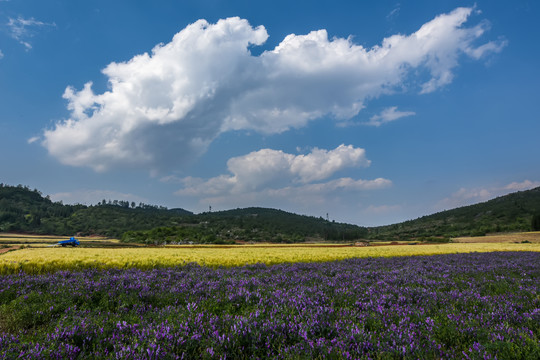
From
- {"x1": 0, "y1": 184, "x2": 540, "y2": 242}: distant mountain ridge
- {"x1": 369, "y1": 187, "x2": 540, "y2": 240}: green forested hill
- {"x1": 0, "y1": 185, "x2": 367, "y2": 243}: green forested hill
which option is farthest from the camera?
{"x1": 0, "y1": 185, "x2": 367, "y2": 243}: green forested hill

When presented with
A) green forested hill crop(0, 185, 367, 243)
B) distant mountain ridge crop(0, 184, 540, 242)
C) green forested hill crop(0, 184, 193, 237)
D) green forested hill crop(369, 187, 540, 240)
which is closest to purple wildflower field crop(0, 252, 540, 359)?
distant mountain ridge crop(0, 184, 540, 242)

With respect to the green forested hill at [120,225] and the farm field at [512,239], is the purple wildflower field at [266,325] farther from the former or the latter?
the green forested hill at [120,225]

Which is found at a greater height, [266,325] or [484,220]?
[266,325]

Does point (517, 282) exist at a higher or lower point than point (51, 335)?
lower

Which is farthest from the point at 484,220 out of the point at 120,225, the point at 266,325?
the point at 120,225

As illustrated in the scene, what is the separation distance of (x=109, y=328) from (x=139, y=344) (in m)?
1.12

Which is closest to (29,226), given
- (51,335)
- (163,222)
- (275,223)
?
(163,222)

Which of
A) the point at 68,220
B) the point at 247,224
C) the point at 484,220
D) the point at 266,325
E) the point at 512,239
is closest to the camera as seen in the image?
the point at 266,325

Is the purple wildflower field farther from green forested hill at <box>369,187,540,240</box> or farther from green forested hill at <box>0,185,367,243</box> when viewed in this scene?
green forested hill at <box>0,185,367,243</box>

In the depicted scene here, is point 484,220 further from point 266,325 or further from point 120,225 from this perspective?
point 120,225

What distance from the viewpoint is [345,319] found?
4652mm

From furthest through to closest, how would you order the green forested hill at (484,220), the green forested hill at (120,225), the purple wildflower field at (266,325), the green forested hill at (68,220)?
the green forested hill at (68,220) < the green forested hill at (120,225) < the green forested hill at (484,220) < the purple wildflower field at (266,325)

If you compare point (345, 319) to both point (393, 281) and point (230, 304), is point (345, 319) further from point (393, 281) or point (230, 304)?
point (393, 281)

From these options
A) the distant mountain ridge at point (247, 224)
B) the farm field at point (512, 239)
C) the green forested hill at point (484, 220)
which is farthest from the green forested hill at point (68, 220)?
the farm field at point (512, 239)
